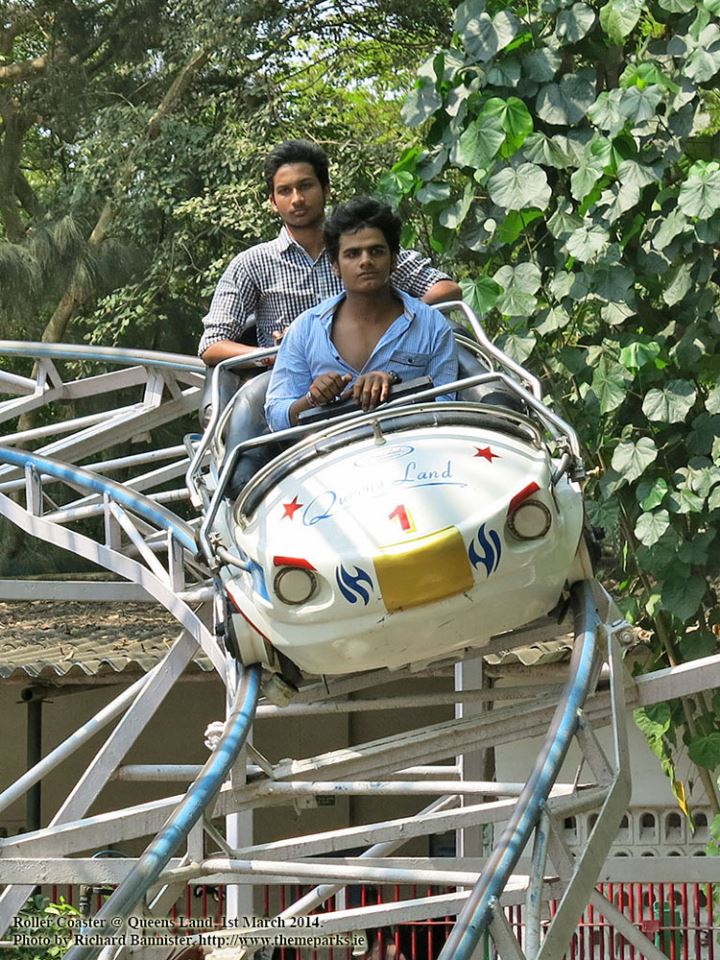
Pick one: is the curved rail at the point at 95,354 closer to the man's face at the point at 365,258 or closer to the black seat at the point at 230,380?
the black seat at the point at 230,380

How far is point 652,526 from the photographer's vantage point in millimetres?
5672

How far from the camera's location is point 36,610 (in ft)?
33.9

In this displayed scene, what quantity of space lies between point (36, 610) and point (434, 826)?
645 centimetres

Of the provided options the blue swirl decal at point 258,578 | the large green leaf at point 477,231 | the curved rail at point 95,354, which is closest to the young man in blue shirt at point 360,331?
the blue swirl decal at point 258,578

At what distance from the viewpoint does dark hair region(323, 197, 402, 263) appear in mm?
4344

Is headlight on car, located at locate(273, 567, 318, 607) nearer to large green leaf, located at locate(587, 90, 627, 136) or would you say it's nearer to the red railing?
large green leaf, located at locate(587, 90, 627, 136)

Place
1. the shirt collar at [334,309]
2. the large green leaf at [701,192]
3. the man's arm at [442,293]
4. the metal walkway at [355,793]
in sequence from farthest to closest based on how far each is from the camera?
1. the large green leaf at [701,192]
2. the man's arm at [442,293]
3. the shirt collar at [334,309]
4. the metal walkway at [355,793]

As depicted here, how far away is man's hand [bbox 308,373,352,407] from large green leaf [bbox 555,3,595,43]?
210 centimetres

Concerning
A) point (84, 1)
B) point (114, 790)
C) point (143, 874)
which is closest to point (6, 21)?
point (84, 1)

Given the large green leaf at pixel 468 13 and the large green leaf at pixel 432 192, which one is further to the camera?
the large green leaf at pixel 432 192

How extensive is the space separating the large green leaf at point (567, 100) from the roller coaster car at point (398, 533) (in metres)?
1.86

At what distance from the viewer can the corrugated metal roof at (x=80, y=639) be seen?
24.9 ft

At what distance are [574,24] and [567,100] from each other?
272 millimetres

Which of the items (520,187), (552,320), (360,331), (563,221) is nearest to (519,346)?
(552,320)
